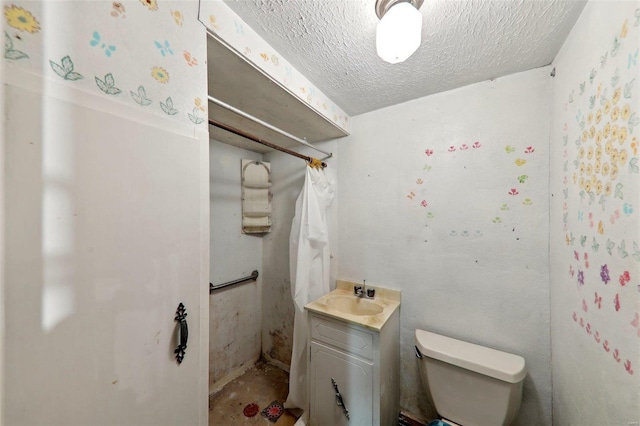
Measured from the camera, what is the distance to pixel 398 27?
704 mm

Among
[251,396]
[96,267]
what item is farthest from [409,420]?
[96,267]

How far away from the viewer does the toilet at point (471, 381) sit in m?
0.98

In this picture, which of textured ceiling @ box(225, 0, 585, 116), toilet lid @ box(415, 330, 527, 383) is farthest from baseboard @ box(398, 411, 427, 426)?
textured ceiling @ box(225, 0, 585, 116)

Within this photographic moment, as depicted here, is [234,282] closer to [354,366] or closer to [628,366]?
[354,366]

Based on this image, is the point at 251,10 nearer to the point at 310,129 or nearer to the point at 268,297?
the point at 310,129

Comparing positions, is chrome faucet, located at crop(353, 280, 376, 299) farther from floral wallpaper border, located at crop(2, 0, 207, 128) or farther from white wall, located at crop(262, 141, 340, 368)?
floral wallpaper border, located at crop(2, 0, 207, 128)

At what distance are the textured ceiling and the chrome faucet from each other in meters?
1.30

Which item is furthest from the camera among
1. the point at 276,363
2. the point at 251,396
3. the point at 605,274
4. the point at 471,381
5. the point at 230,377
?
the point at 276,363

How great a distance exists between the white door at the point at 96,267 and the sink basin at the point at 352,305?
0.94 m

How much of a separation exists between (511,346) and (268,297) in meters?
1.75

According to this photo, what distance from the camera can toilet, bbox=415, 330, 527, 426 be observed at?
977 millimetres

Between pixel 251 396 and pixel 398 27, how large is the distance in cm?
232

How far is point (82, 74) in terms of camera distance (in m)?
0.49

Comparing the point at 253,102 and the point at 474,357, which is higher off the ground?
the point at 253,102
